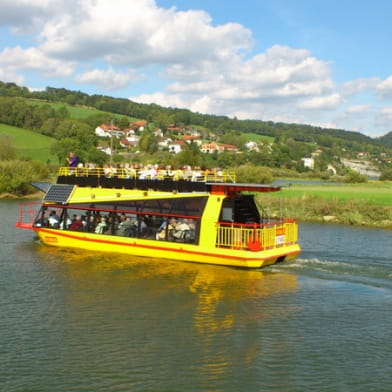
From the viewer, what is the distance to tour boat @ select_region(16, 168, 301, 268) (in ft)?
62.3

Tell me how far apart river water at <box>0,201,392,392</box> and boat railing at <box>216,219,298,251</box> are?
958 millimetres

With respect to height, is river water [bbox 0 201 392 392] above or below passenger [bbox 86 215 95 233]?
below

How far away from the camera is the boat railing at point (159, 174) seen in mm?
20828

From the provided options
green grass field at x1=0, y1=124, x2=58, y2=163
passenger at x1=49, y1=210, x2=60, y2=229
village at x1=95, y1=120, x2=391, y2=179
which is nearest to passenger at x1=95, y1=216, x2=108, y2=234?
passenger at x1=49, y1=210, x2=60, y2=229

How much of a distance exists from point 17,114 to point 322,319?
4778 inches

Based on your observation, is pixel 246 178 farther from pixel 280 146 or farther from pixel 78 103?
pixel 78 103

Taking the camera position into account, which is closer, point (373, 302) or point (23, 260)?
point (373, 302)

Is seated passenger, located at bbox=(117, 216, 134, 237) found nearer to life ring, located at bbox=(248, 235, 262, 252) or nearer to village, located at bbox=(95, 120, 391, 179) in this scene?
life ring, located at bbox=(248, 235, 262, 252)

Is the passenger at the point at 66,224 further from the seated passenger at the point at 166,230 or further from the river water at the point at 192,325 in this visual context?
the seated passenger at the point at 166,230

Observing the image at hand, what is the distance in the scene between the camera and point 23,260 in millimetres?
20375

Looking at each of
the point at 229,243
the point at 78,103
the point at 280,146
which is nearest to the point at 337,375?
the point at 229,243

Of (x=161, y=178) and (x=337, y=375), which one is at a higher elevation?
(x=161, y=178)

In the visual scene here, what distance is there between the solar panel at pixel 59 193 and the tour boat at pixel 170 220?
0.05 metres

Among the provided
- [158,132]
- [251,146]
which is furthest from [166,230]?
[158,132]
